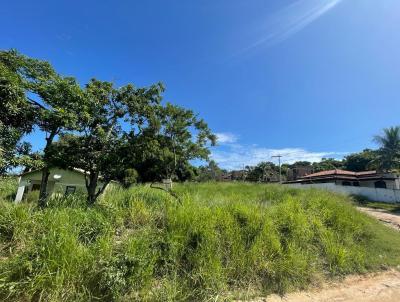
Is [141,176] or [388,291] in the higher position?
[141,176]

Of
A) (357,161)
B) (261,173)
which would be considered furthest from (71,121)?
(357,161)

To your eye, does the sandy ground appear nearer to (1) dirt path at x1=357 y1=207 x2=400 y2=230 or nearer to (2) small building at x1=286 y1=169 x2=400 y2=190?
(1) dirt path at x1=357 y1=207 x2=400 y2=230

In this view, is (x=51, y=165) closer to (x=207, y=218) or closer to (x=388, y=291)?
(x=207, y=218)

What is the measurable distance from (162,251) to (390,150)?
120ft

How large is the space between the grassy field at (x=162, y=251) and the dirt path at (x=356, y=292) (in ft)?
0.68

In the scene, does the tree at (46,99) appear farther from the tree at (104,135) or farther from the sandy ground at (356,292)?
the sandy ground at (356,292)

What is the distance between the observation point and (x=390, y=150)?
3203 cm

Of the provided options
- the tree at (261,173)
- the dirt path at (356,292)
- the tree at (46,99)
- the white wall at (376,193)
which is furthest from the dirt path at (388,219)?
the tree at (261,173)

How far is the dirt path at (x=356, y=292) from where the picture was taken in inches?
187

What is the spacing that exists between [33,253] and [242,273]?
3.48 m

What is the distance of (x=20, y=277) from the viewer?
139 inches

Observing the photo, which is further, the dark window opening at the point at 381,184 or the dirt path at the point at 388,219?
the dark window opening at the point at 381,184

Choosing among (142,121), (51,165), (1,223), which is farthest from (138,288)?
(142,121)

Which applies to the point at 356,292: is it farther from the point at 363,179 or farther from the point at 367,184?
the point at 367,184
